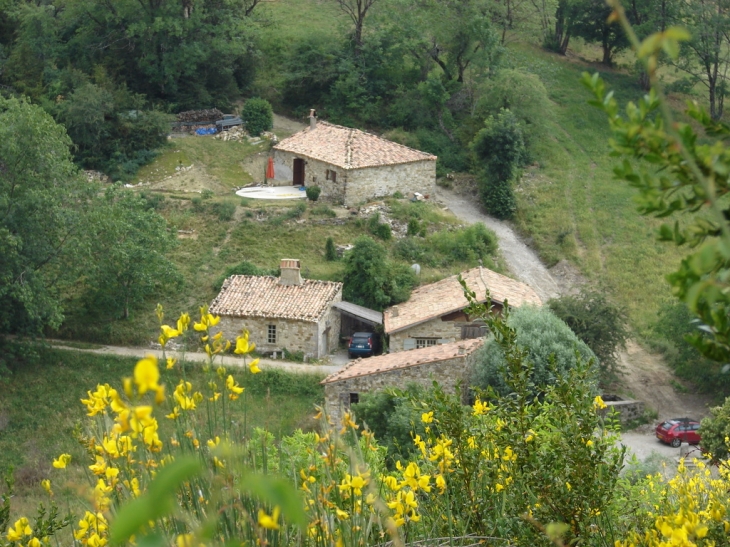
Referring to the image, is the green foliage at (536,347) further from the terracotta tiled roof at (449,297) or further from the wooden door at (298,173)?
the wooden door at (298,173)

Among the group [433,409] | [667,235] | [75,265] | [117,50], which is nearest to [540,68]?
[117,50]

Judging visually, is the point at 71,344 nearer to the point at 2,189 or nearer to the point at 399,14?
the point at 2,189

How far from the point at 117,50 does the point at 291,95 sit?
739 centimetres

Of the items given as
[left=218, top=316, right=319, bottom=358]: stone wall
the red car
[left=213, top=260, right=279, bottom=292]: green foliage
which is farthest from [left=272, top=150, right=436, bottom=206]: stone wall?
the red car

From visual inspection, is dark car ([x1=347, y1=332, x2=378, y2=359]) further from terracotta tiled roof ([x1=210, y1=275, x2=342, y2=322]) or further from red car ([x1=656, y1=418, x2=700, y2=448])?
red car ([x1=656, y1=418, x2=700, y2=448])

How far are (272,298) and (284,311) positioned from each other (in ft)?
2.38

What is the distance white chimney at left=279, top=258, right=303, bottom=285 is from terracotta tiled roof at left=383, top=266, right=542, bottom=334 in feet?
9.09

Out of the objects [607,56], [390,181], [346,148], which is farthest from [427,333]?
[607,56]

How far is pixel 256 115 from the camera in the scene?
126ft

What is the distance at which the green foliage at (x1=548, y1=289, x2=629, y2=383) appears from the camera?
26.6 m

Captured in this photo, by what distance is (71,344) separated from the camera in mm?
28312

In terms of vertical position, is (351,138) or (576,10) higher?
(576,10)

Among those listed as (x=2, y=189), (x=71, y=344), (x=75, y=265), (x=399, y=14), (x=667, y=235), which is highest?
(x=667, y=235)

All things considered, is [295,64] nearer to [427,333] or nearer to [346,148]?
[346,148]
